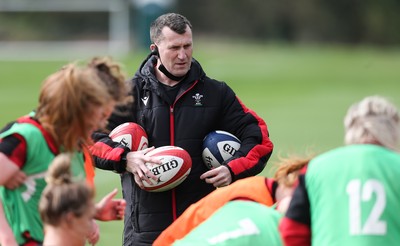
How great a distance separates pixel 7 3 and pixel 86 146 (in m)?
38.8

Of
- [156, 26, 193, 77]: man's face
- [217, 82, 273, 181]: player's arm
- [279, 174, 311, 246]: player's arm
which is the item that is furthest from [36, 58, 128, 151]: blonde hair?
[217, 82, 273, 181]: player's arm

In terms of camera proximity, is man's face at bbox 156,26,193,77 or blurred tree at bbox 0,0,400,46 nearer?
man's face at bbox 156,26,193,77

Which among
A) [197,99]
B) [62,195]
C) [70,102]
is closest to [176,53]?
[197,99]

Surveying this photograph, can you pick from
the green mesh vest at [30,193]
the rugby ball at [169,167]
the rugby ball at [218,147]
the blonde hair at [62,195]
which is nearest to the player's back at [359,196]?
the blonde hair at [62,195]

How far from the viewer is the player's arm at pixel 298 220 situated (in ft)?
17.8

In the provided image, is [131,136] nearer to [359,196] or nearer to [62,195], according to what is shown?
[62,195]

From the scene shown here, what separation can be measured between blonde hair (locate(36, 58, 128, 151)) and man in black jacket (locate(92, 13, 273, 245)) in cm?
169

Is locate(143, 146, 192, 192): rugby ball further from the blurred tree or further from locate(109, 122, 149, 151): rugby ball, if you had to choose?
the blurred tree

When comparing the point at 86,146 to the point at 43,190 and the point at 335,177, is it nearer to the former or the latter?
the point at 43,190

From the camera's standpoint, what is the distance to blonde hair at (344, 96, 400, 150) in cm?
539

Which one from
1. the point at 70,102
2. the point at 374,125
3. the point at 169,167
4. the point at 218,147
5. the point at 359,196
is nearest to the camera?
the point at 359,196

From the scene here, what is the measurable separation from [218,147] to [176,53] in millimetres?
753

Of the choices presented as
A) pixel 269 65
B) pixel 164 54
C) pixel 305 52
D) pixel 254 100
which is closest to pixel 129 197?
pixel 164 54

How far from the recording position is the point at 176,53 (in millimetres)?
7586
